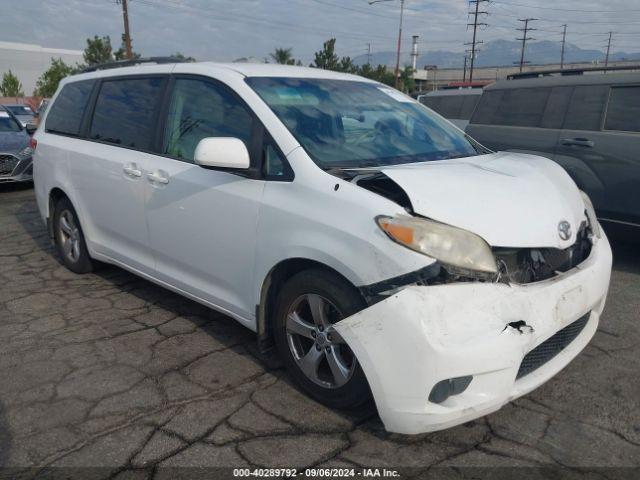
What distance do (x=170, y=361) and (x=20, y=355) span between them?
3.16 feet

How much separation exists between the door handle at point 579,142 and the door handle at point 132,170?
4.03 metres

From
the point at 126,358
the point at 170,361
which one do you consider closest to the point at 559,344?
the point at 170,361

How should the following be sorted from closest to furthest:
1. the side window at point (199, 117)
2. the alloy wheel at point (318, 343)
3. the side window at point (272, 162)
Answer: the alloy wheel at point (318, 343), the side window at point (272, 162), the side window at point (199, 117)

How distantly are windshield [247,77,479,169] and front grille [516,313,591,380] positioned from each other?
1.20 meters

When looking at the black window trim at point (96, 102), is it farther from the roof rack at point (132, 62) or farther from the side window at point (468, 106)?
the side window at point (468, 106)

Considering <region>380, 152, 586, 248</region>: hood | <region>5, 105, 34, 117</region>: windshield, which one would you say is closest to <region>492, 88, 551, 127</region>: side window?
<region>380, 152, 586, 248</region>: hood

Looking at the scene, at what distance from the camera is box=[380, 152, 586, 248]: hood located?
2545 mm

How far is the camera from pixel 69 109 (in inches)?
196

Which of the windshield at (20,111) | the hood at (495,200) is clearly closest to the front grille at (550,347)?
the hood at (495,200)

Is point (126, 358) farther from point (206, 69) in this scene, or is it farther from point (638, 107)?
point (638, 107)

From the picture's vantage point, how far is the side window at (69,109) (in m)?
4.78

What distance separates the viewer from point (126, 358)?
347cm

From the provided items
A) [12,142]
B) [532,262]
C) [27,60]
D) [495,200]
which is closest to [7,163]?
[12,142]

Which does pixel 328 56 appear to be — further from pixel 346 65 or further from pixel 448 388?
pixel 448 388
